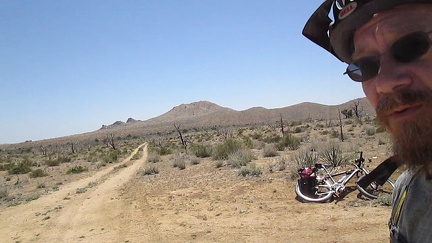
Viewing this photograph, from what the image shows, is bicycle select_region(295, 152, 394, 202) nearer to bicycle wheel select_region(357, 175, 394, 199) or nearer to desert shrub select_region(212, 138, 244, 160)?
bicycle wheel select_region(357, 175, 394, 199)

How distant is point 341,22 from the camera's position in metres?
1.60

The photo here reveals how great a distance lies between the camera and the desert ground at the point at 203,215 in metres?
6.53

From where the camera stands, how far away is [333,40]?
176 centimetres

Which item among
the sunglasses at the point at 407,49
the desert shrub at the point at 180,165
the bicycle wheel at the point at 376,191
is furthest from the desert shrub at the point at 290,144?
the sunglasses at the point at 407,49

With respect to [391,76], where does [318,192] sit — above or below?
below

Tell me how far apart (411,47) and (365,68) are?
0.25 meters

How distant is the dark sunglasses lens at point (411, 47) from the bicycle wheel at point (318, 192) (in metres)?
7.10

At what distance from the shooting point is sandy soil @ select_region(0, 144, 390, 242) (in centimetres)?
652

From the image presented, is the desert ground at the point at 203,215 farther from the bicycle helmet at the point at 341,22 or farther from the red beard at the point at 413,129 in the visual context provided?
the red beard at the point at 413,129

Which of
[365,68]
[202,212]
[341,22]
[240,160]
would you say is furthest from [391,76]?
[240,160]

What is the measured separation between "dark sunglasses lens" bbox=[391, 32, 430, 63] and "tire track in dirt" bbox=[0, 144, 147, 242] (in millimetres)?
7067

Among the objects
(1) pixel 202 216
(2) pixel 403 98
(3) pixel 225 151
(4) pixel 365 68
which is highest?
(4) pixel 365 68

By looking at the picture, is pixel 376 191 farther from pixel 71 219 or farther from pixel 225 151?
pixel 225 151

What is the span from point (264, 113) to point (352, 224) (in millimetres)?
114188
